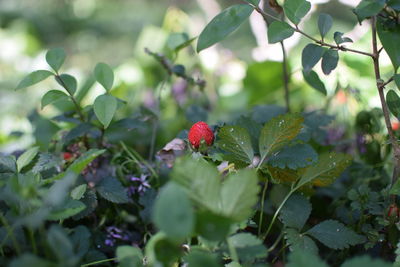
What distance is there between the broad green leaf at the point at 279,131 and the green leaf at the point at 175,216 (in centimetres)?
22

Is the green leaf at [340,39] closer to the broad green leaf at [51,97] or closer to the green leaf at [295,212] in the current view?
the green leaf at [295,212]

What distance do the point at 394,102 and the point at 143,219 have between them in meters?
0.35

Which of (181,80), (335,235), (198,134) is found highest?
(198,134)

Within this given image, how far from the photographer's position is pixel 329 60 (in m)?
0.56

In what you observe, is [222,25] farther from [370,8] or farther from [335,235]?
[335,235]

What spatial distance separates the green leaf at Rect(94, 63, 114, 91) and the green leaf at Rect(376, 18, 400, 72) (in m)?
0.36

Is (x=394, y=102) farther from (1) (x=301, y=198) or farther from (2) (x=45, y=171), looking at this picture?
(2) (x=45, y=171)

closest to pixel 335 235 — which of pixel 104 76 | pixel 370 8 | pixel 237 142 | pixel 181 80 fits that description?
pixel 237 142

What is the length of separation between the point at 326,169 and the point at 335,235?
0.25 feet

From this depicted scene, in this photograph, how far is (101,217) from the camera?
0.66 m

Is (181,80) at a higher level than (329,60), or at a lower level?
lower

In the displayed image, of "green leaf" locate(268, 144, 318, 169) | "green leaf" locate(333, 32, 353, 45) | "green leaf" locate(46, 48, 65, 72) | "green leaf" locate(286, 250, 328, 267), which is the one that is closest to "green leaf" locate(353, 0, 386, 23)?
"green leaf" locate(333, 32, 353, 45)

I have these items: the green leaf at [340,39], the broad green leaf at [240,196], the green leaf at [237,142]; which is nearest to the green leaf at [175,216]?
the broad green leaf at [240,196]

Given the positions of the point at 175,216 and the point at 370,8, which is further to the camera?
the point at 370,8
